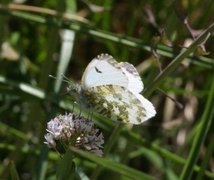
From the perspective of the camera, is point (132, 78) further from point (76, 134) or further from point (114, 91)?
point (76, 134)

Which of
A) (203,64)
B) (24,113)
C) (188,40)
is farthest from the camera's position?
(188,40)

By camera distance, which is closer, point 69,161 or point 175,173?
point 69,161

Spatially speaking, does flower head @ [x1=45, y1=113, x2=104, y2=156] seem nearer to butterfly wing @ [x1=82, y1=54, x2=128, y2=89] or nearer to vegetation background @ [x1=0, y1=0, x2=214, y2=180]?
butterfly wing @ [x1=82, y1=54, x2=128, y2=89]

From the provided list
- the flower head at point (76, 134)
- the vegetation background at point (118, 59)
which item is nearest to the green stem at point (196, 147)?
the vegetation background at point (118, 59)

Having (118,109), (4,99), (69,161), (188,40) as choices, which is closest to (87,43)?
(188,40)

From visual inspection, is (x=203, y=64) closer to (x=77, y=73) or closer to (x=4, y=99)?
(x=4, y=99)

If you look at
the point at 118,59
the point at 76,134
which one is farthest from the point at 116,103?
the point at 118,59

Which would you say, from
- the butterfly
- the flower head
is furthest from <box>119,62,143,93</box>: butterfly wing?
the flower head
